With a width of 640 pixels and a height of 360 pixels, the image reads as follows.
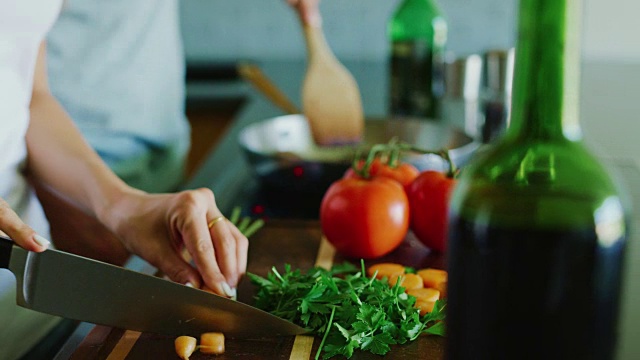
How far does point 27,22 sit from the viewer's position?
986 mm

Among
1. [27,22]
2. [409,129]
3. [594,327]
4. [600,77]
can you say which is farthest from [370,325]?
[600,77]

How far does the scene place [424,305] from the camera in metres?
0.76

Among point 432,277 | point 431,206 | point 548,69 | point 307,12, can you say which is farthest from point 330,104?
point 548,69

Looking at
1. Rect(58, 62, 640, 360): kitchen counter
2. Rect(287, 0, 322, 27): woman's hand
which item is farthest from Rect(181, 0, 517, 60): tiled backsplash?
Rect(287, 0, 322, 27): woman's hand

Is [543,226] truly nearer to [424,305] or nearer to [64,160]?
[424,305]

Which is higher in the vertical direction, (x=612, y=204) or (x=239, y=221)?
(x=612, y=204)

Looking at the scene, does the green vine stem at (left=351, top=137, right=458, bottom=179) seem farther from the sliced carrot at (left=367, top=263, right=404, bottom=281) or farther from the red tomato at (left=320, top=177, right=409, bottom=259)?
the sliced carrot at (left=367, top=263, right=404, bottom=281)

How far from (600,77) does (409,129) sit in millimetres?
1179

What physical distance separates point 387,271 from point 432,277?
0.05 metres

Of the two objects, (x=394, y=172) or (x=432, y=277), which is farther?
(x=394, y=172)

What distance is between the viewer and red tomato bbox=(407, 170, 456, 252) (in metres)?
0.92

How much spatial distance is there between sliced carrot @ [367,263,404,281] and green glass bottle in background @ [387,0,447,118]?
2.65 feet

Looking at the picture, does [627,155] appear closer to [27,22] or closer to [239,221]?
[239,221]

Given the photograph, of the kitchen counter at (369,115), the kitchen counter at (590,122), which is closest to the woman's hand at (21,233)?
the kitchen counter at (369,115)
